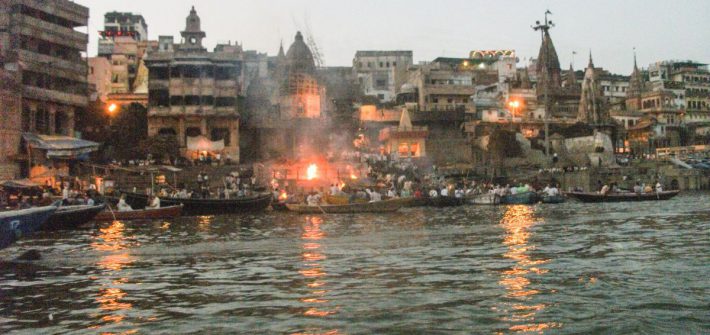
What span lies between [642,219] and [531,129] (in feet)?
157

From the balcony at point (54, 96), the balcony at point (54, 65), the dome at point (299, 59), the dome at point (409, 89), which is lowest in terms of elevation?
the balcony at point (54, 96)

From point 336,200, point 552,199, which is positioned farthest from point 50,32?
point 552,199

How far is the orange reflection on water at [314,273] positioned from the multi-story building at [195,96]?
112 feet

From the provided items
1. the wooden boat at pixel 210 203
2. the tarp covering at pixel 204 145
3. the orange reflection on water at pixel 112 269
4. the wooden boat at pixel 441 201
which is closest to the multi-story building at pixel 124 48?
the tarp covering at pixel 204 145

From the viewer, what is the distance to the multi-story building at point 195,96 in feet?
179

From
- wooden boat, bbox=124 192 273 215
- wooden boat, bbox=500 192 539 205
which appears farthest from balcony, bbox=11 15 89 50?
wooden boat, bbox=500 192 539 205

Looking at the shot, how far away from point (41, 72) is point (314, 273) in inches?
1664

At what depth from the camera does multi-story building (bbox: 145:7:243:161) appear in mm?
54656

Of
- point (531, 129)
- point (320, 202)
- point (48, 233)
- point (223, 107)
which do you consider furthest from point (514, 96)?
point (48, 233)

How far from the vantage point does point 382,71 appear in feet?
307

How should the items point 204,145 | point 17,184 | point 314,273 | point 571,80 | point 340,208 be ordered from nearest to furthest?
1. point 314,273
2. point 340,208
3. point 17,184
4. point 204,145
5. point 571,80

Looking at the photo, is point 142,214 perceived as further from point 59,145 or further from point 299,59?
point 299,59

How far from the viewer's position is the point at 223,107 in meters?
55.6

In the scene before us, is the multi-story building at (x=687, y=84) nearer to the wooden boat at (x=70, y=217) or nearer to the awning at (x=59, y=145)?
the awning at (x=59, y=145)
